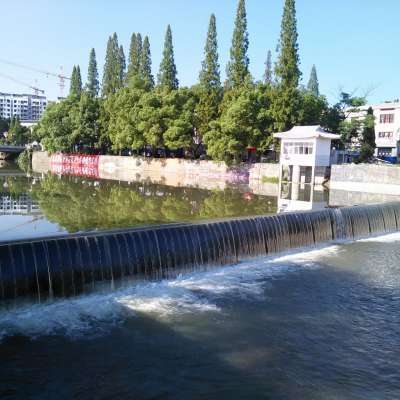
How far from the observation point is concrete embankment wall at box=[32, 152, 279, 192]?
37975mm

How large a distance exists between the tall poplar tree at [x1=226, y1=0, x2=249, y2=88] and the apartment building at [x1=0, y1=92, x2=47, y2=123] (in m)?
130

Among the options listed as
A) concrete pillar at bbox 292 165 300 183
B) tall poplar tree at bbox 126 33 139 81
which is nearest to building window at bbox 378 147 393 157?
concrete pillar at bbox 292 165 300 183

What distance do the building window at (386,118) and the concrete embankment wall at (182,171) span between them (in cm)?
A: 2376

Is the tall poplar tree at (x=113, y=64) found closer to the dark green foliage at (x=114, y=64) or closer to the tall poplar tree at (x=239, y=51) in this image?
the dark green foliage at (x=114, y=64)

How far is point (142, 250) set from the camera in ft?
32.9

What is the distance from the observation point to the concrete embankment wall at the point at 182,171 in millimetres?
37975

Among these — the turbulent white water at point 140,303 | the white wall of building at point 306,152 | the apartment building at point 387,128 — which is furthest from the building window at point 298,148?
the turbulent white water at point 140,303

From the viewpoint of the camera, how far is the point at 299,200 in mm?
24906

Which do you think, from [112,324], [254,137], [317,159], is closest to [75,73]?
[254,137]

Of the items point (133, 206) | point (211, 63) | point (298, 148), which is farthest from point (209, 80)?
point (133, 206)

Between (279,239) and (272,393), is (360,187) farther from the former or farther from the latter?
(272,393)

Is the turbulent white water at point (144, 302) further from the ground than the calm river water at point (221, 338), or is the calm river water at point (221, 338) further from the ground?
the turbulent white water at point (144, 302)

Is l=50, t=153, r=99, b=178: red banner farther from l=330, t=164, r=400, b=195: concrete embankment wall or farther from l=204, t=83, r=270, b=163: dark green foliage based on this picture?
l=330, t=164, r=400, b=195: concrete embankment wall

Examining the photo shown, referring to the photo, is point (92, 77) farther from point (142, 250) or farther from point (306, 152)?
point (142, 250)
